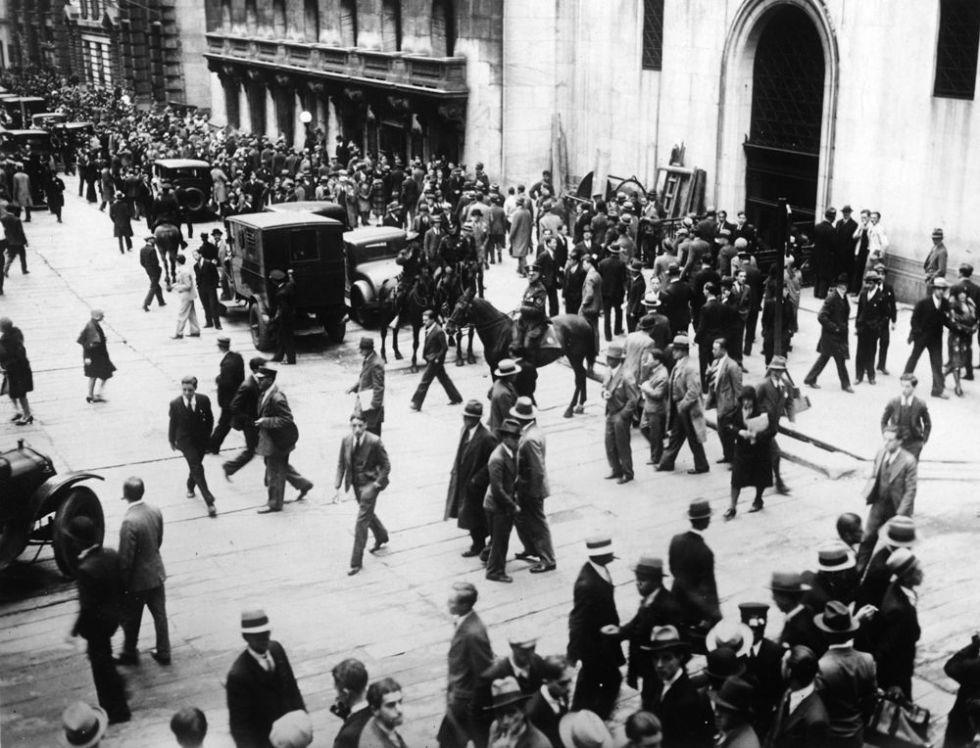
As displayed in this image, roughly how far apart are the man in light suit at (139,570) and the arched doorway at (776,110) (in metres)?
16.1

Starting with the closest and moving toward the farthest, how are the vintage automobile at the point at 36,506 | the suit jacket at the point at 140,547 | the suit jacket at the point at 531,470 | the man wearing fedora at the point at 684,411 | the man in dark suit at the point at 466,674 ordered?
the man in dark suit at the point at 466,674
the suit jacket at the point at 140,547
the suit jacket at the point at 531,470
the vintage automobile at the point at 36,506
the man wearing fedora at the point at 684,411

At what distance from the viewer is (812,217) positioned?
22.9 meters

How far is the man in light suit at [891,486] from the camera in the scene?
33.7 feet

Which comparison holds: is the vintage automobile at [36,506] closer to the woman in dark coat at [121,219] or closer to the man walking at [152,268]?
the man walking at [152,268]

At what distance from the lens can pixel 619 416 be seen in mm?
13219

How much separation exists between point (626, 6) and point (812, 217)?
7.78 m

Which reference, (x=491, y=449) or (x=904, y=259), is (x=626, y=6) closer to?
(x=904, y=259)

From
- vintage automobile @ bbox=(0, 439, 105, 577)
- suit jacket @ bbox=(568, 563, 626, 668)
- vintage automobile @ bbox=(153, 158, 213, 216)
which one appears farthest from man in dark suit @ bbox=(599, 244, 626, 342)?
vintage automobile @ bbox=(153, 158, 213, 216)

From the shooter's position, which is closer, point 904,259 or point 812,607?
point 812,607

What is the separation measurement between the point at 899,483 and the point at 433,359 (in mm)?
7281

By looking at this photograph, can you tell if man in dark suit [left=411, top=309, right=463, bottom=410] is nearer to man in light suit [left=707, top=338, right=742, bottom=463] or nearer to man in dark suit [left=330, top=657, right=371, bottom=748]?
man in light suit [left=707, top=338, right=742, bottom=463]

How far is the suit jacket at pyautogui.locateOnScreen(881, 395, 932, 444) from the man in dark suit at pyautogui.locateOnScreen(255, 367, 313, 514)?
6.12 metres

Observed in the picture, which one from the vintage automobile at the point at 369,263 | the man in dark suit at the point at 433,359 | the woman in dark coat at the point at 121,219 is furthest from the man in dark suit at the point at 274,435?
the woman in dark coat at the point at 121,219

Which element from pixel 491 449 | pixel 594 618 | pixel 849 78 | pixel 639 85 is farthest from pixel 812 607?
pixel 639 85
